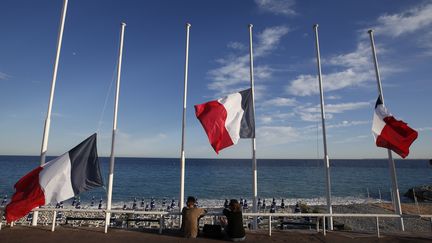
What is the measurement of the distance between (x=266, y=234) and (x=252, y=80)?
19.1ft

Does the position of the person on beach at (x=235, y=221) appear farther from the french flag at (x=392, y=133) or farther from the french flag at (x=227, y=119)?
the french flag at (x=392, y=133)

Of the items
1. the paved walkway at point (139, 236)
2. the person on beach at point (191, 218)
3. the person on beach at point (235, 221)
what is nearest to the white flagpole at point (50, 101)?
the paved walkway at point (139, 236)

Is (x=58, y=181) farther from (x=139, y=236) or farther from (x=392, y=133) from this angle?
(x=392, y=133)

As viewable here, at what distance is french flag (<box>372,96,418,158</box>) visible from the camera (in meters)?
9.65

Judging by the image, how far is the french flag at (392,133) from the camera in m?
9.65

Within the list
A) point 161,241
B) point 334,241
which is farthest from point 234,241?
point 334,241

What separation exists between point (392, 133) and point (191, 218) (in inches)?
308

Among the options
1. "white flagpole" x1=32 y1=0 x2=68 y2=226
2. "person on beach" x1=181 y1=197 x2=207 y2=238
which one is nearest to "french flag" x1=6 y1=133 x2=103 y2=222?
"white flagpole" x1=32 y1=0 x2=68 y2=226

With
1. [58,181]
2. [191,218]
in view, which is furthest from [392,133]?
[58,181]

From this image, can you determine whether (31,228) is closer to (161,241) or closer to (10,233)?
(10,233)

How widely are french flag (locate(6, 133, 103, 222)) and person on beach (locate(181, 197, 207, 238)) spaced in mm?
3028

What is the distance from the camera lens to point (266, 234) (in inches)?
342

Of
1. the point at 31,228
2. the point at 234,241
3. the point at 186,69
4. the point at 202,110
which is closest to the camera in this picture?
the point at 234,241

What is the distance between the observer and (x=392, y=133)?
9.88m
